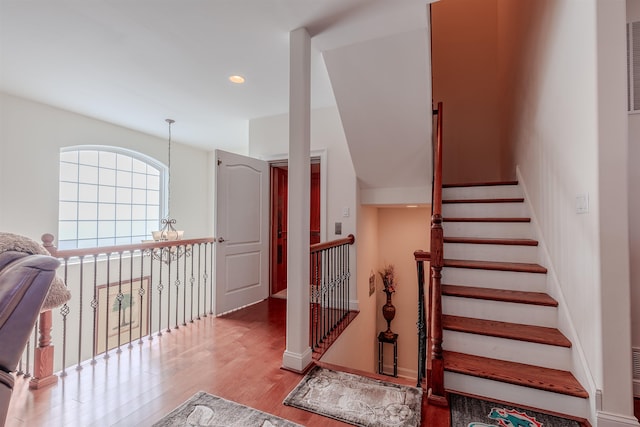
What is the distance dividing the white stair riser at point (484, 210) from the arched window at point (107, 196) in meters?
4.89

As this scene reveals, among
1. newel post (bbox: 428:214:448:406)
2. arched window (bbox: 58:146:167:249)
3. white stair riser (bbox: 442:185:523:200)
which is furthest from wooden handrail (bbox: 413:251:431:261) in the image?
arched window (bbox: 58:146:167:249)

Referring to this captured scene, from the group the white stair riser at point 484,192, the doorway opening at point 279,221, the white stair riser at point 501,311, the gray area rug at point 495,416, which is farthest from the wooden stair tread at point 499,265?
the doorway opening at point 279,221

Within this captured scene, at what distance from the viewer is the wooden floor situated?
1.72 meters

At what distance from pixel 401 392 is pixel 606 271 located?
4.44 ft

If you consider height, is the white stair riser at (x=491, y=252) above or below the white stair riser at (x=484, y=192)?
below

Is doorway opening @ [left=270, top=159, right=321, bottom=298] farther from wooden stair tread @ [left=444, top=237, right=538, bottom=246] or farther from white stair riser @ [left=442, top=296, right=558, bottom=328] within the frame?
white stair riser @ [left=442, top=296, right=558, bottom=328]

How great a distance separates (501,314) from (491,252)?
596 mm

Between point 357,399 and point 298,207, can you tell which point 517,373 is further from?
point 298,207

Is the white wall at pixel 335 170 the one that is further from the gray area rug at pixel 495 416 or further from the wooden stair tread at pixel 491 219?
the gray area rug at pixel 495 416

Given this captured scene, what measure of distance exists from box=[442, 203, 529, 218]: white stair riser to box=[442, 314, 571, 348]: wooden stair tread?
3.71 ft

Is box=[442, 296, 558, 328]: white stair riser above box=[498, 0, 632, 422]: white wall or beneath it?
beneath

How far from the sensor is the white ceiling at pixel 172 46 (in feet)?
6.76

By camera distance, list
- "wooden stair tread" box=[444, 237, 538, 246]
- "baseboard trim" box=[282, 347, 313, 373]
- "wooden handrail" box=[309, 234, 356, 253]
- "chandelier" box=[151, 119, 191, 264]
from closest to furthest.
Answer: "baseboard trim" box=[282, 347, 313, 373] < "wooden stair tread" box=[444, 237, 538, 246] < "wooden handrail" box=[309, 234, 356, 253] < "chandelier" box=[151, 119, 191, 264]

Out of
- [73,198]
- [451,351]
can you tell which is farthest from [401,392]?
[73,198]
